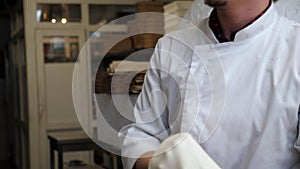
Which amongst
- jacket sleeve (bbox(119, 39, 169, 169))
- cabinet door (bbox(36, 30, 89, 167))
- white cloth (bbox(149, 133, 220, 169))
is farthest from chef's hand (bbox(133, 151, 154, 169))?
cabinet door (bbox(36, 30, 89, 167))

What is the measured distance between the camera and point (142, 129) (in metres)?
0.90

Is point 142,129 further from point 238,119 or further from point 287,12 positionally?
point 287,12

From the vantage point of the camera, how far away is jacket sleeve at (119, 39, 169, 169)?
84cm

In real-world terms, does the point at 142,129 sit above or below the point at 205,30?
below

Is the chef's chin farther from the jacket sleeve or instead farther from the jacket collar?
the jacket sleeve

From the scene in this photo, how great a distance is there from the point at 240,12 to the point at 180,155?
16.4 inches

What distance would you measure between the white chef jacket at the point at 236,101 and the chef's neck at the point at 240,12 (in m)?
0.02

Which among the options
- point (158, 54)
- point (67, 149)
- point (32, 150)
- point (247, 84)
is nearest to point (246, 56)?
point (247, 84)

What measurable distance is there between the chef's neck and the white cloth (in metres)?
0.37

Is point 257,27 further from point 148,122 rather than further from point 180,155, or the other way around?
point 180,155

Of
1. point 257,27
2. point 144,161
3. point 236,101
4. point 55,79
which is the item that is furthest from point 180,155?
point 55,79

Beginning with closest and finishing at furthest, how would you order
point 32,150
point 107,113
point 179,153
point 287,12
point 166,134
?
point 179,153 < point 107,113 < point 166,134 < point 287,12 < point 32,150

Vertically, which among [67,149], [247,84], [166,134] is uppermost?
[247,84]

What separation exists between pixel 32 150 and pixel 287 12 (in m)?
3.57
